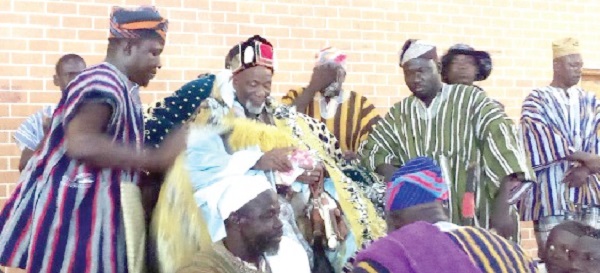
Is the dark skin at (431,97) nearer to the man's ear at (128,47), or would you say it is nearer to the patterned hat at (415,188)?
the man's ear at (128,47)

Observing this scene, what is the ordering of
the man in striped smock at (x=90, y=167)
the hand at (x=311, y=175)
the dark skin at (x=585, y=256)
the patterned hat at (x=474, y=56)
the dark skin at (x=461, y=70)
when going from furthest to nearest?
the patterned hat at (x=474, y=56) → the dark skin at (x=461, y=70) → the hand at (x=311, y=175) → the dark skin at (x=585, y=256) → the man in striped smock at (x=90, y=167)

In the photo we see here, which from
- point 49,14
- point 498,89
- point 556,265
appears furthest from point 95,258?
point 498,89

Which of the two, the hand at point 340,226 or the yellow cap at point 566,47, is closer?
the hand at point 340,226

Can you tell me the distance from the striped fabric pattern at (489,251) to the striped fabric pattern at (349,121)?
3.43m

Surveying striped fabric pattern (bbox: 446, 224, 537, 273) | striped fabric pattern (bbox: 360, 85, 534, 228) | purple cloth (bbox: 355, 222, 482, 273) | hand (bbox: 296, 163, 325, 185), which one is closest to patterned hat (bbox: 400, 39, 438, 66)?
striped fabric pattern (bbox: 360, 85, 534, 228)

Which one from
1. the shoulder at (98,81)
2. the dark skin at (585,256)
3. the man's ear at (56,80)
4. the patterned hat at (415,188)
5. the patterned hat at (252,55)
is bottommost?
the dark skin at (585,256)

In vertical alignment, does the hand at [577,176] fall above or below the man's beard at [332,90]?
below

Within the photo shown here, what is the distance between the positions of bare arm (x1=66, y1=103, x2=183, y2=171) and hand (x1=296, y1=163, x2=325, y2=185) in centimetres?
119

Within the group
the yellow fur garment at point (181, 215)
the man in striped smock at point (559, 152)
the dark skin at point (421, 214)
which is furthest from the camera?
the man in striped smock at point (559, 152)

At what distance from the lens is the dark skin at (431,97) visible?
5711mm

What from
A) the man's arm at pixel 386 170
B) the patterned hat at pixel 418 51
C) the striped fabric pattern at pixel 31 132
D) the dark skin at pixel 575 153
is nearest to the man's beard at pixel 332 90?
Answer: the patterned hat at pixel 418 51

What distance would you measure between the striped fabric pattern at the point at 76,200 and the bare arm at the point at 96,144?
0.21 feet

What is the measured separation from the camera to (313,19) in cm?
794

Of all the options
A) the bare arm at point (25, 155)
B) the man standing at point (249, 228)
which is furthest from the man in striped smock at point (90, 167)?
the bare arm at point (25, 155)
